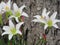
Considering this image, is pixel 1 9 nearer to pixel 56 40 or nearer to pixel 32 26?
pixel 32 26

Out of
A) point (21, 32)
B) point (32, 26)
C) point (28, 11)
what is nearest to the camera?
point (21, 32)

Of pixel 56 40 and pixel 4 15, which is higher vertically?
pixel 4 15

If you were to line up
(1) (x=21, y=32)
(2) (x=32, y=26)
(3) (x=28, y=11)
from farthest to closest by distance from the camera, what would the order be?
(3) (x=28, y=11) → (2) (x=32, y=26) → (1) (x=21, y=32)

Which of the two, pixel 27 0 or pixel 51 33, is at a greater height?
pixel 27 0

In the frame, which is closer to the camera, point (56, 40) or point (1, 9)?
point (1, 9)

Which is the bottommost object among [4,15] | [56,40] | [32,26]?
[56,40]

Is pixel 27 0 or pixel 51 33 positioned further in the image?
pixel 27 0

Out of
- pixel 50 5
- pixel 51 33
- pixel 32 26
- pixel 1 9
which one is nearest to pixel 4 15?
pixel 1 9

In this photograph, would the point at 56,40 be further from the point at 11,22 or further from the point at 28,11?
the point at 11,22

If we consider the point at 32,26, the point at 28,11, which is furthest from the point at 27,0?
the point at 32,26
